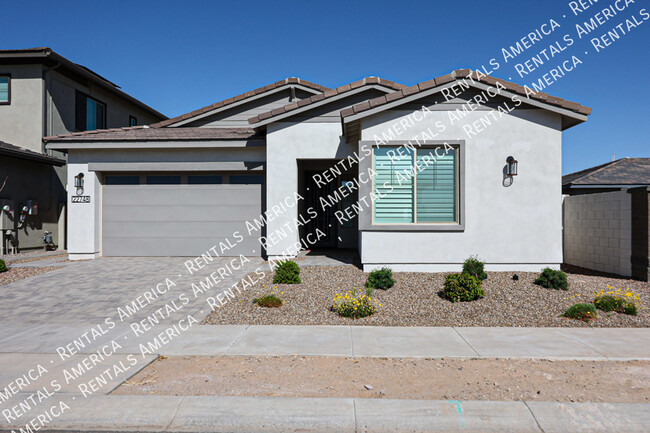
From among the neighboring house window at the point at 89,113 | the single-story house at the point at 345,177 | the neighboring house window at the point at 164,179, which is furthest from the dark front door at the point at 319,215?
the neighboring house window at the point at 89,113

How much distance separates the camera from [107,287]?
864 centimetres

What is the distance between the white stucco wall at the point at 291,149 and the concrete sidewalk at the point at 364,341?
560cm

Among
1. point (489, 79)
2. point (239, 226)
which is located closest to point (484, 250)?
point (489, 79)

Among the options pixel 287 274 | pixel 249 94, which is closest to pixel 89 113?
pixel 249 94

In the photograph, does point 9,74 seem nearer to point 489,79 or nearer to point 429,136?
point 429,136

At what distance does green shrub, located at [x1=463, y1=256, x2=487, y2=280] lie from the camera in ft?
27.8

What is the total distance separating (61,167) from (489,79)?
1627cm

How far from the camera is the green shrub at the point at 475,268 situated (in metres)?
8.46

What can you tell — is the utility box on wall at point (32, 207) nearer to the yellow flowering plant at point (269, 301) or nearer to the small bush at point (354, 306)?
the yellow flowering plant at point (269, 301)

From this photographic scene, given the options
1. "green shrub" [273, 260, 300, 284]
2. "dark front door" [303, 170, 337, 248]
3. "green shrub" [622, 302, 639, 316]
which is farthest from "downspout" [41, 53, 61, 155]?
"green shrub" [622, 302, 639, 316]

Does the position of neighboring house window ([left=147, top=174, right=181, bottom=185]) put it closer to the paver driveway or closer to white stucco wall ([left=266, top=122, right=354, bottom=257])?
the paver driveway

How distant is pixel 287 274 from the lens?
8.45 m

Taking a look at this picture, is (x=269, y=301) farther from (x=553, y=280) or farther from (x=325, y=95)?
(x=325, y=95)

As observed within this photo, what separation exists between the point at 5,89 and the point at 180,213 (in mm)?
9631
